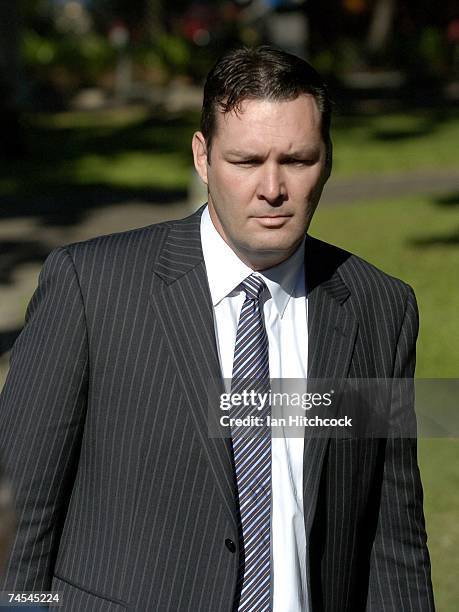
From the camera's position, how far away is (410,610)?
294 centimetres


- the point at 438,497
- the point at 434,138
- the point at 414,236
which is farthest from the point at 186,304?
the point at 434,138

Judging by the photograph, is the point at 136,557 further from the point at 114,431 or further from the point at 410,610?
the point at 410,610

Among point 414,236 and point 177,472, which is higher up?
point 414,236

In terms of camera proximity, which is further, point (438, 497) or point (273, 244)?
point (438, 497)

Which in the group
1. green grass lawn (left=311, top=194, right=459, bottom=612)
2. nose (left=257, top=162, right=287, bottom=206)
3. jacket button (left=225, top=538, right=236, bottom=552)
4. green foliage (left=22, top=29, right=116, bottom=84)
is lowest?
jacket button (left=225, top=538, right=236, bottom=552)

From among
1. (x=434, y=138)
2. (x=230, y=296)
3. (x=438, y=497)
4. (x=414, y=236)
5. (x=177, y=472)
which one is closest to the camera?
(x=177, y=472)

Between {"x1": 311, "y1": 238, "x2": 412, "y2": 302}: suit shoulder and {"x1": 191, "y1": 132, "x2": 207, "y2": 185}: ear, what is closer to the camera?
{"x1": 191, "y1": 132, "x2": 207, "y2": 185}: ear

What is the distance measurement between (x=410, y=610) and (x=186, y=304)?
0.92 meters

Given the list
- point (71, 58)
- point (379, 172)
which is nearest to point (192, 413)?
point (379, 172)

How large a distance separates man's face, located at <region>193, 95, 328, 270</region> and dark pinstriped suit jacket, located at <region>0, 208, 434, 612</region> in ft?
0.65

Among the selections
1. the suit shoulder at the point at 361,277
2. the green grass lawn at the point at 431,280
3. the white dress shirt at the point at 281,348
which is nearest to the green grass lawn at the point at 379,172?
the green grass lawn at the point at 431,280

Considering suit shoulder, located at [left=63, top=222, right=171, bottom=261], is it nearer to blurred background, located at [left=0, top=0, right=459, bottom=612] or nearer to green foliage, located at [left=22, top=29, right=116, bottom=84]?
blurred background, located at [left=0, top=0, right=459, bottom=612]

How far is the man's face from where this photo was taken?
8.63ft

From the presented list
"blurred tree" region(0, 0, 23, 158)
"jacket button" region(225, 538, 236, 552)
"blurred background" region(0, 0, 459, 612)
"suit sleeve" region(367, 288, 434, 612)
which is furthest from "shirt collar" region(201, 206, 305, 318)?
"blurred tree" region(0, 0, 23, 158)
